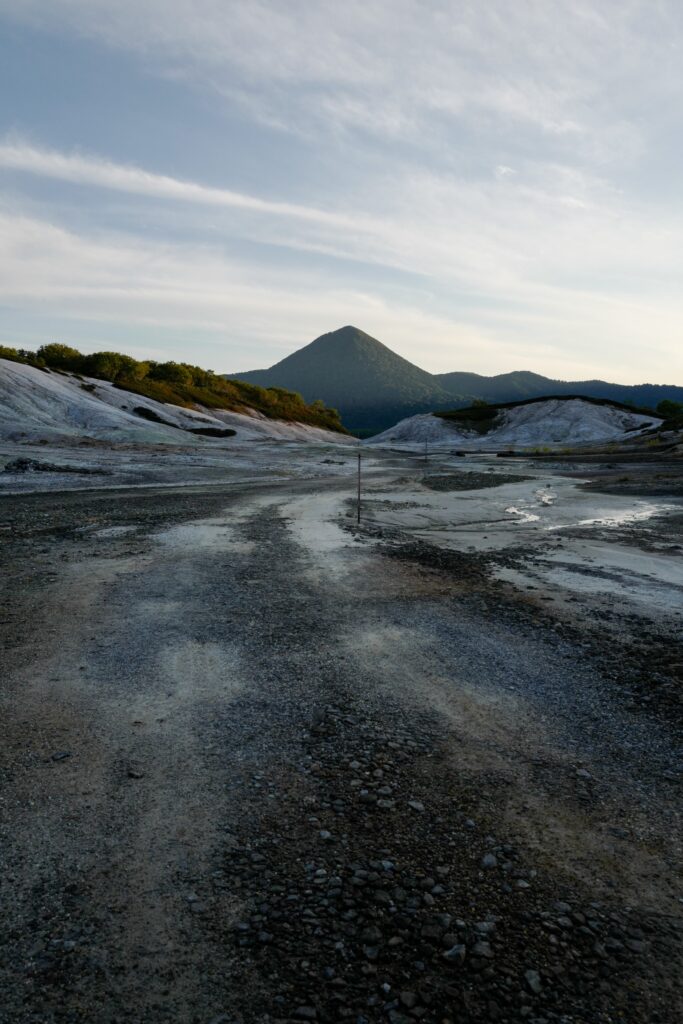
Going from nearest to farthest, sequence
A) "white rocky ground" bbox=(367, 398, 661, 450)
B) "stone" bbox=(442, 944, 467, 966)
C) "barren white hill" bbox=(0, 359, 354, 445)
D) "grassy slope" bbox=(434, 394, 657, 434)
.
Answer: "stone" bbox=(442, 944, 467, 966) → "barren white hill" bbox=(0, 359, 354, 445) → "white rocky ground" bbox=(367, 398, 661, 450) → "grassy slope" bbox=(434, 394, 657, 434)

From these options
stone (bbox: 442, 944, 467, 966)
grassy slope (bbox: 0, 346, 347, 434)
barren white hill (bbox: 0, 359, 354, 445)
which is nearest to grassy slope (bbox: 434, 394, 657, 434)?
grassy slope (bbox: 0, 346, 347, 434)

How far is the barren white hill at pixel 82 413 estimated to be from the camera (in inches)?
2223

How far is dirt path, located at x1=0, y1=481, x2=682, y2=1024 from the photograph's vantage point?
11.6 feet

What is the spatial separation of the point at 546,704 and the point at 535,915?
10.9 feet

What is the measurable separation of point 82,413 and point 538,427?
7820 centimetres

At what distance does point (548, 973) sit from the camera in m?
Answer: 3.64

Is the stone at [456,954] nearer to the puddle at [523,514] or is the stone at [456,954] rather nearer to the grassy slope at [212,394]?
the puddle at [523,514]

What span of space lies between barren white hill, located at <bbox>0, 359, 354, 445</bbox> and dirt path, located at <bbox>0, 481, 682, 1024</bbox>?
48.6 meters

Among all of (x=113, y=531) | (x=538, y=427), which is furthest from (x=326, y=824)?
(x=538, y=427)

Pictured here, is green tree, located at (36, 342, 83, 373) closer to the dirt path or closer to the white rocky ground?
the white rocky ground

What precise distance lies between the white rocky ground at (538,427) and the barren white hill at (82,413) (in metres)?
39.6

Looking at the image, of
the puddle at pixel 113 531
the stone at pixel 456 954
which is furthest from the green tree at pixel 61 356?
the stone at pixel 456 954

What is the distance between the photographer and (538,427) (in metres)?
108

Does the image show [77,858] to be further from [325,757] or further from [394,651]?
[394,651]
